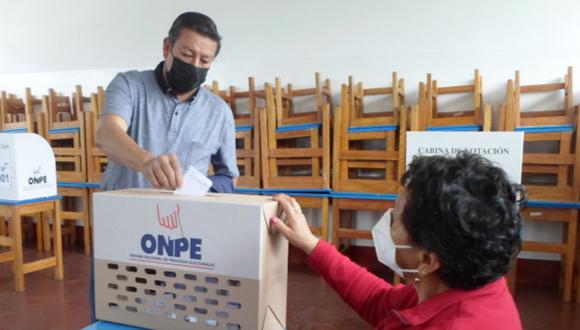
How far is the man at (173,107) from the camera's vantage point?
118cm

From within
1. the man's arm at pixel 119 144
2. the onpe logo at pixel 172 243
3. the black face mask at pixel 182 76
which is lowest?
the onpe logo at pixel 172 243

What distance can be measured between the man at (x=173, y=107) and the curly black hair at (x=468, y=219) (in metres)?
0.61

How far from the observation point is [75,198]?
172 inches

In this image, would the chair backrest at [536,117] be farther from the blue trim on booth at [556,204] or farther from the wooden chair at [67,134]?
the wooden chair at [67,134]

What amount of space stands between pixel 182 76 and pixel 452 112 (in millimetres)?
2532

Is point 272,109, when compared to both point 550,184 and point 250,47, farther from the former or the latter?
point 550,184

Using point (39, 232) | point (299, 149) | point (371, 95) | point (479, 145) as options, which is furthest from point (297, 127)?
point (39, 232)

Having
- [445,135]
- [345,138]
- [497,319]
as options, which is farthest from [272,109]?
[497,319]

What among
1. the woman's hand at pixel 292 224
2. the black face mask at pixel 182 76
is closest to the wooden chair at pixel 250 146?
the black face mask at pixel 182 76

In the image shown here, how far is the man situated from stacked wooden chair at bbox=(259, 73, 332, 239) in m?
1.91

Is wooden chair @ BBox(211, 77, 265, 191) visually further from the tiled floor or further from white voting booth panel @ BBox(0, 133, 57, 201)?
white voting booth panel @ BBox(0, 133, 57, 201)

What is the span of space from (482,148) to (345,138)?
3.34ft

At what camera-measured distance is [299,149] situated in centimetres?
322

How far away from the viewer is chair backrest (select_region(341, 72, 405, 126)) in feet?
10.1
